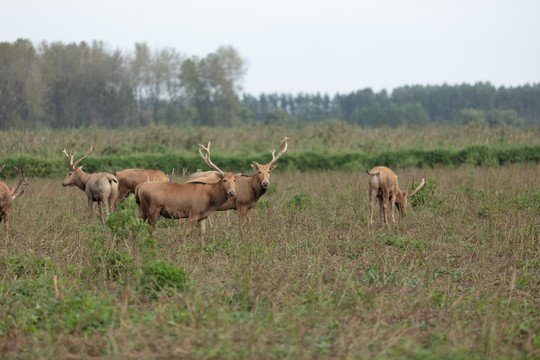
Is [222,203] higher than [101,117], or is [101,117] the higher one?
[101,117]

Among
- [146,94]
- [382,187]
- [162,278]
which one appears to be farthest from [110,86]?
[162,278]

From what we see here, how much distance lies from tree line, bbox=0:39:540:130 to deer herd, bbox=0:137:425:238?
23456 mm

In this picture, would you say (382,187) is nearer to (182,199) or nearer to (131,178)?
(182,199)

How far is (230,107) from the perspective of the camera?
6034 centimetres

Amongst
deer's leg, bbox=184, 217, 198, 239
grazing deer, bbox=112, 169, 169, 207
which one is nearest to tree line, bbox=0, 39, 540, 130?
grazing deer, bbox=112, 169, 169, 207

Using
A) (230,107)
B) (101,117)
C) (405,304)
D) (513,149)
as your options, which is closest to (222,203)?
(405,304)

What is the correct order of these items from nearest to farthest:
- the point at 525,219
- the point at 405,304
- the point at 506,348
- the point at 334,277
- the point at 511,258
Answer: the point at 506,348, the point at 405,304, the point at 334,277, the point at 511,258, the point at 525,219

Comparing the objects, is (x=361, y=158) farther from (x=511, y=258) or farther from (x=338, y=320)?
(x=338, y=320)

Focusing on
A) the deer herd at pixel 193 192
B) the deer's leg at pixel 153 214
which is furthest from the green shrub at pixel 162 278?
the deer's leg at pixel 153 214

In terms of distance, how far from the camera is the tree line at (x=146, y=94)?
3991cm

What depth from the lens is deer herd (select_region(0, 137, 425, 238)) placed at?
1032cm

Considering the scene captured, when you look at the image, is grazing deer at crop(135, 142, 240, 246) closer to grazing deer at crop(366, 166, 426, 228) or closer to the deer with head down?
the deer with head down

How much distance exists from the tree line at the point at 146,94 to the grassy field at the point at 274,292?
2769 centimetres

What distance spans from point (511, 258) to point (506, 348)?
4245 millimetres
